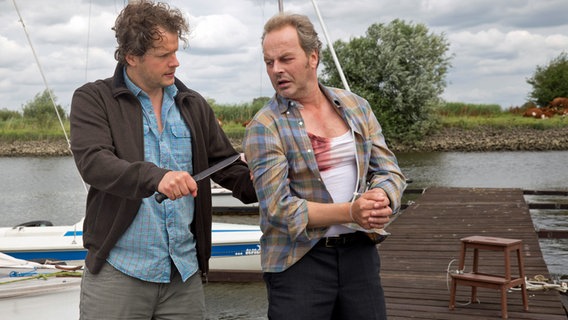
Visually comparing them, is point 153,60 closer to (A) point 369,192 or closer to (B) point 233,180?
(B) point 233,180

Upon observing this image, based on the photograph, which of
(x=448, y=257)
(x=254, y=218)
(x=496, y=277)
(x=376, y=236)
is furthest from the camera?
(x=254, y=218)

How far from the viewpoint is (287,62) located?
2654 millimetres

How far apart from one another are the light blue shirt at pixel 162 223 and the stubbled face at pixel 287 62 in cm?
43

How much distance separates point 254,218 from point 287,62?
15516 millimetres

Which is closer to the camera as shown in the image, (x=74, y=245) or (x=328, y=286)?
(x=328, y=286)

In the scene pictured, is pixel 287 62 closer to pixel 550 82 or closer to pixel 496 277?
pixel 496 277

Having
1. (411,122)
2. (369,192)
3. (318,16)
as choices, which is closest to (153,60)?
(369,192)

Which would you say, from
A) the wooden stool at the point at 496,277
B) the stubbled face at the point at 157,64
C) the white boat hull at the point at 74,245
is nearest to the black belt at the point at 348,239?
the stubbled face at the point at 157,64

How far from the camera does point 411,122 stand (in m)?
45.0

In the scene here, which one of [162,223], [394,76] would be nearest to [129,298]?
[162,223]

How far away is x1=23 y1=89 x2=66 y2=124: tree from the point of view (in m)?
61.0

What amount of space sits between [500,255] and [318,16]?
945cm

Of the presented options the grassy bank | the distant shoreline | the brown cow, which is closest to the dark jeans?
the grassy bank

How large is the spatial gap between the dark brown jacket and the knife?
4 cm
